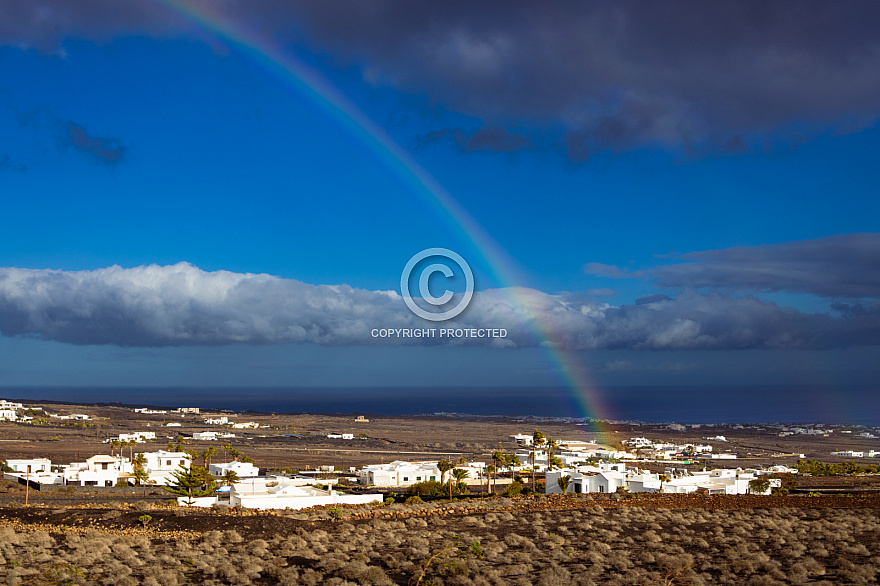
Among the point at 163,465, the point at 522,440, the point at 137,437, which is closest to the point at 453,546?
the point at 163,465

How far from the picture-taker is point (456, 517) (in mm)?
27719

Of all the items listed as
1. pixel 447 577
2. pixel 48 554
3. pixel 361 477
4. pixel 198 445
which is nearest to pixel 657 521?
pixel 447 577

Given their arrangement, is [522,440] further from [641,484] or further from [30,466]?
[30,466]

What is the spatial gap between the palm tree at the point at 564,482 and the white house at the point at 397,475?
11347 millimetres

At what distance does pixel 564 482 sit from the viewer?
45562 mm

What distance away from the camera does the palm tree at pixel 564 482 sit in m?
45.3

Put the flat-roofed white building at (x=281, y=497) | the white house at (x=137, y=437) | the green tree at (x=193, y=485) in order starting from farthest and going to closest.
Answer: the white house at (x=137, y=437) → the green tree at (x=193, y=485) → the flat-roofed white building at (x=281, y=497)

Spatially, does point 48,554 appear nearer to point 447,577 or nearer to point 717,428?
point 447,577

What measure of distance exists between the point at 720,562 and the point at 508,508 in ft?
40.2

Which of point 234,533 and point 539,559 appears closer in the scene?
point 539,559

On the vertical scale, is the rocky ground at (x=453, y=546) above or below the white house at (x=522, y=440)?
above

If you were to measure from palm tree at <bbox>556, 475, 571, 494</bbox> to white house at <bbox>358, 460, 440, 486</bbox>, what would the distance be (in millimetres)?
11347

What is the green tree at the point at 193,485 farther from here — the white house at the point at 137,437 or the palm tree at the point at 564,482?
the white house at the point at 137,437

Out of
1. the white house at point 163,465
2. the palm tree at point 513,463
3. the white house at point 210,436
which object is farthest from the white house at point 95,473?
the white house at point 210,436
